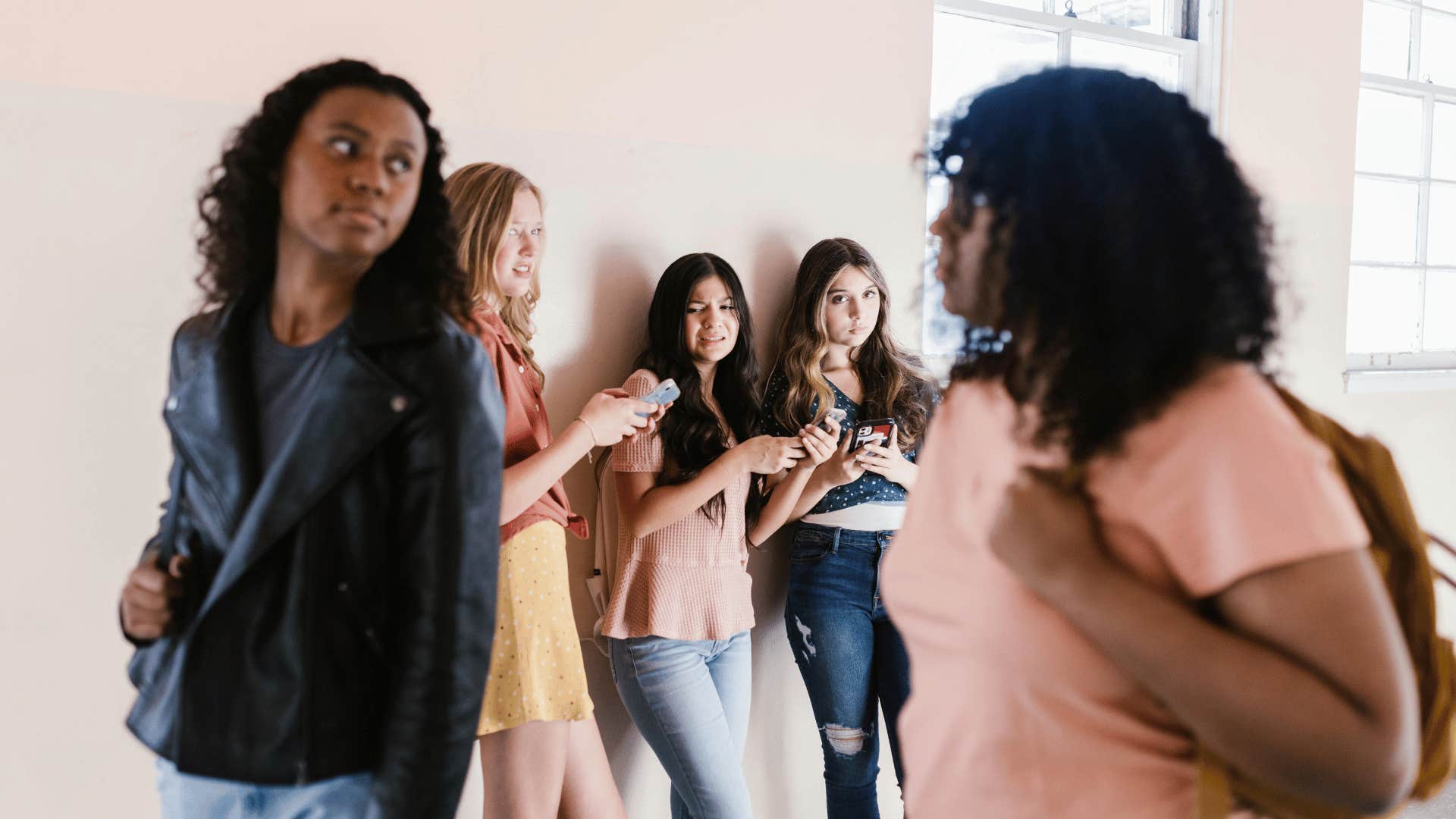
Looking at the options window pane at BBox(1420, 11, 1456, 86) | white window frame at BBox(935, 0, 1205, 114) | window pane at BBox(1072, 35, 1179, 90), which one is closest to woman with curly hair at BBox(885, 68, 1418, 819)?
white window frame at BBox(935, 0, 1205, 114)

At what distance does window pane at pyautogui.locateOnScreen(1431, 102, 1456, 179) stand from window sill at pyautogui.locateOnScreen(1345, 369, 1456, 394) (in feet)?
2.99

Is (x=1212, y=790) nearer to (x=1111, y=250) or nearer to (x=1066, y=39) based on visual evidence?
(x=1111, y=250)

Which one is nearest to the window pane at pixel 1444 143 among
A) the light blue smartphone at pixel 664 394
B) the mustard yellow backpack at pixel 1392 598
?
the light blue smartphone at pixel 664 394

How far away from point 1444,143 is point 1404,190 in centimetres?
34

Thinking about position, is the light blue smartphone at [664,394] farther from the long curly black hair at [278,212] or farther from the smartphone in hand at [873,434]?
the long curly black hair at [278,212]

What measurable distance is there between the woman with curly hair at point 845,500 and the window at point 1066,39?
1.07 ft

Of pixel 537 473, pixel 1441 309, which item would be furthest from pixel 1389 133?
pixel 537 473

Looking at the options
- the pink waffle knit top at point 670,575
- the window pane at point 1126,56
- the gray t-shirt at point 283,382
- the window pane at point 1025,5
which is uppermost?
the window pane at point 1025,5

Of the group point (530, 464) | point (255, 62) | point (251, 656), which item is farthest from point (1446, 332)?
point (251, 656)

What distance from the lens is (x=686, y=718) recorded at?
2.41 metres

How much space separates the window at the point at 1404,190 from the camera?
4461 mm

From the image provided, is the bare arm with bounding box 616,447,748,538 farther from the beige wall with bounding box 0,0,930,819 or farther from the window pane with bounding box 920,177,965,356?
the window pane with bounding box 920,177,965,356

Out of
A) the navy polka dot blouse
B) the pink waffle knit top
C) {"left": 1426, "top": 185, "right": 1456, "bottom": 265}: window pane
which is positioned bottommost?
the pink waffle knit top

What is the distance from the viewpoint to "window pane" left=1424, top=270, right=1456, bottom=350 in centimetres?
468
